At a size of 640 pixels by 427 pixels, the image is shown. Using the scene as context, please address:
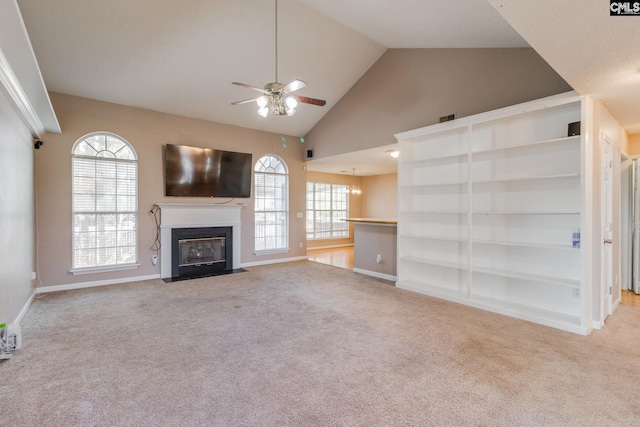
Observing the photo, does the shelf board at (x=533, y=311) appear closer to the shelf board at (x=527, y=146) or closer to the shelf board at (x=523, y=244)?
the shelf board at (x=523, y=244)

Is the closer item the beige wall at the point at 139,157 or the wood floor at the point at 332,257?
the beige wall at the point at 139,157

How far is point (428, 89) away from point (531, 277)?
3.00 meters

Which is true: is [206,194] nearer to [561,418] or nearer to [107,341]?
[107,341]

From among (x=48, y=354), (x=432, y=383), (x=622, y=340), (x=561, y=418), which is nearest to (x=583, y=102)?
(x=622, y=340)

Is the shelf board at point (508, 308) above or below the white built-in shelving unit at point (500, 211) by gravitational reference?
below

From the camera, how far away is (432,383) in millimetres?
2234

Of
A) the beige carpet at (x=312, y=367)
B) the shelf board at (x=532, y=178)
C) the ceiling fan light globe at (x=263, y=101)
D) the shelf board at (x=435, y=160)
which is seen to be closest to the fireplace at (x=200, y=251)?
the beige carpet at (x=312, y=367)

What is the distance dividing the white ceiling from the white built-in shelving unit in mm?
777

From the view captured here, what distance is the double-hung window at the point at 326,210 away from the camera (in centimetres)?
980

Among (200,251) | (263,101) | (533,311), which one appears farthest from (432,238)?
(200,251)

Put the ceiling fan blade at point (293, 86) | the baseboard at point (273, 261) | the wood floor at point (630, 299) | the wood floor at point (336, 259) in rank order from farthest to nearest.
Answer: the baseboard at point (273, 261) → the wood floor at point (336, 259) → the wood floor at point (630, 299) → the ceiling fan blade at point (293, 86)

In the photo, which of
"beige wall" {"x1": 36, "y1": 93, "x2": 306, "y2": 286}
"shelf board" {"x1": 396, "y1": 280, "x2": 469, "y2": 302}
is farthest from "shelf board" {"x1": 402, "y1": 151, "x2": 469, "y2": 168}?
"beige wall" {"x1": 36, "y1": 93, "x2": 306, "y2": 286}

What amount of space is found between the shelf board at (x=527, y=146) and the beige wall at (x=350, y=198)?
5.98m

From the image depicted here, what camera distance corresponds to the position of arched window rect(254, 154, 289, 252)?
7.06 m
